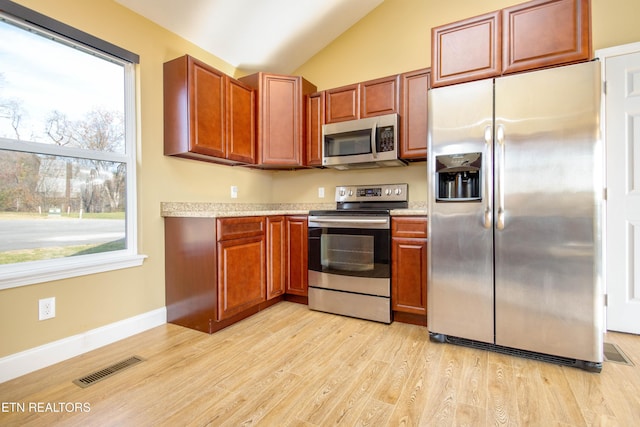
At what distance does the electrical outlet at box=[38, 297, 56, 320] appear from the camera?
75.4 inches

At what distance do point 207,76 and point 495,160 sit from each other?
2378mm

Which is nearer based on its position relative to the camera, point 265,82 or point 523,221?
point 523,221

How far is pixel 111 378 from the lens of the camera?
1767 millimetres

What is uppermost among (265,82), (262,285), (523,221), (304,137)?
(265,82)

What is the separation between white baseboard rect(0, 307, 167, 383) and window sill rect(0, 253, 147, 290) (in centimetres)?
41

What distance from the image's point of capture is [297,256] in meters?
3.09

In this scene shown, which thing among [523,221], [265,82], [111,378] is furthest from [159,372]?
[265,82]

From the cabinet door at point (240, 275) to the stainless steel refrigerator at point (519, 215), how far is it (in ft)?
4.84

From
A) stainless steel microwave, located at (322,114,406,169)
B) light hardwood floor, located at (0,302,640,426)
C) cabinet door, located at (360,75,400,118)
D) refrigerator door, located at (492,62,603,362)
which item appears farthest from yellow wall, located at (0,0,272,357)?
refrigerator door, located at (492,62,603,362)

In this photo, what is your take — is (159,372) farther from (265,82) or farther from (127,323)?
(265,82)

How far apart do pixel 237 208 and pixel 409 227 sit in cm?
187

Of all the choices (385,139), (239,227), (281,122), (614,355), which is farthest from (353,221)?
(614,355)

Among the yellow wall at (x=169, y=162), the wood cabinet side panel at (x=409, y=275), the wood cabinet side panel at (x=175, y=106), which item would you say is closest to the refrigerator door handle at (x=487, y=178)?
the wood cabinet side panel at (x=409, y=275)

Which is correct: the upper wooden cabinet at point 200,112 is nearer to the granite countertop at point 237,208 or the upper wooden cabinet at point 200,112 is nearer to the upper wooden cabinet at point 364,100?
the granite countertop at point 237,208
